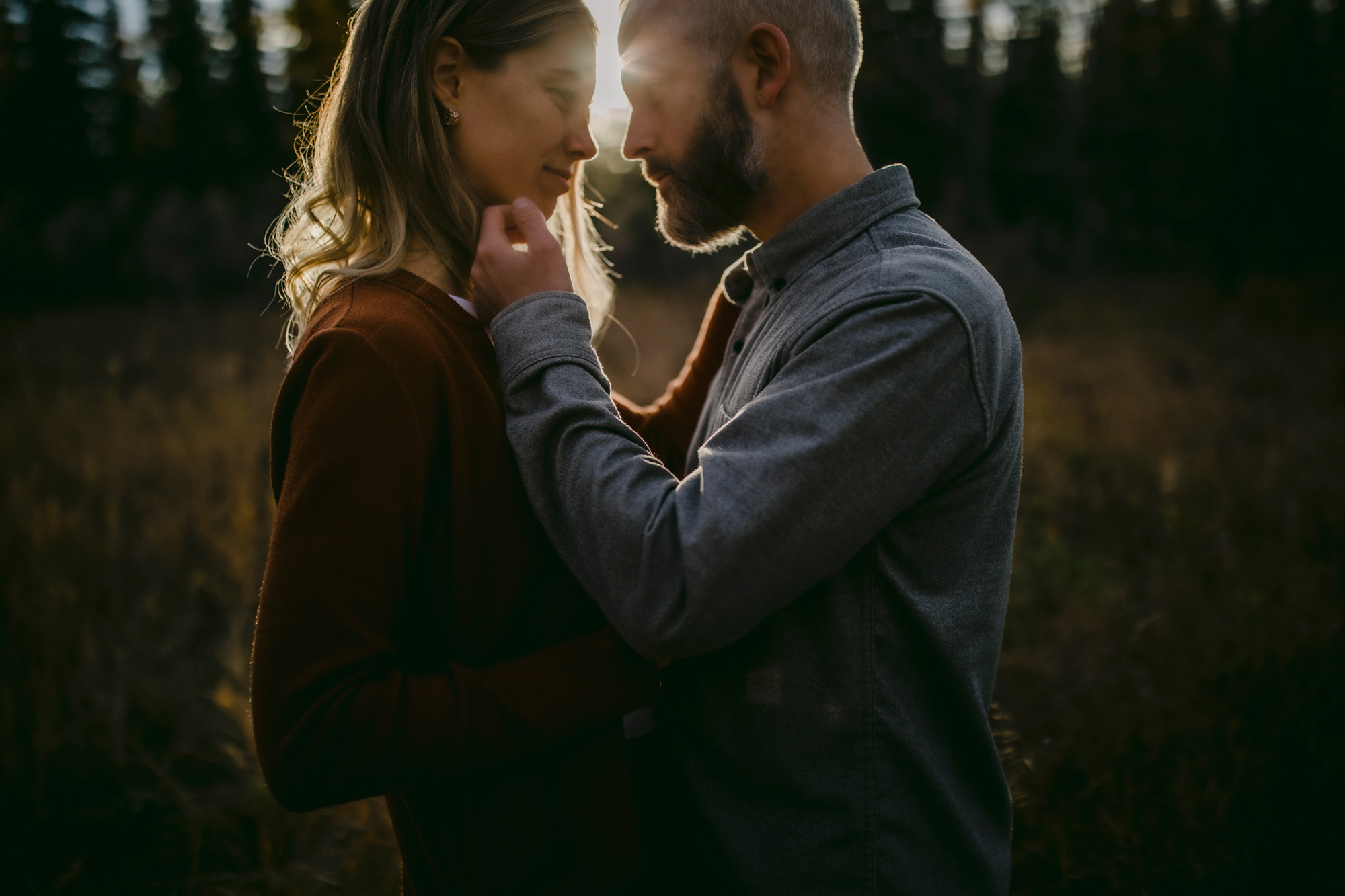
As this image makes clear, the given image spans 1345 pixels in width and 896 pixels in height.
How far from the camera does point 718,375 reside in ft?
5.89

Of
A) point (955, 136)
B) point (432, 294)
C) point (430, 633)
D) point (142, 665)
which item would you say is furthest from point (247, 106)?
point (430, 633)

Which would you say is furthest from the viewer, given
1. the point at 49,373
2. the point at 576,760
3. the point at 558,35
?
the point at 49,373

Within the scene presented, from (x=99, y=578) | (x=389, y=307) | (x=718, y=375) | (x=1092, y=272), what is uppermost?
(x=389, y=307)

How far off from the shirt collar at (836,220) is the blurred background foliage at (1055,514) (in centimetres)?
143

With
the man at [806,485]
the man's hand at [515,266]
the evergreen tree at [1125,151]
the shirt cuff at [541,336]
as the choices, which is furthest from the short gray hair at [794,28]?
the evergreen tree at [1125,151]

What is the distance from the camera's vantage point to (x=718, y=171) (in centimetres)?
170

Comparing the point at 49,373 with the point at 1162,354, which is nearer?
the point at 49,373

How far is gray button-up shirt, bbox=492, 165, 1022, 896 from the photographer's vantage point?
1.13m

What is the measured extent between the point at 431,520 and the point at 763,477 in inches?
22.1

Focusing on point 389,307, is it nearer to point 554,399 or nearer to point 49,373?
point 554,399

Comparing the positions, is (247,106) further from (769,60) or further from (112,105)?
(769,60)

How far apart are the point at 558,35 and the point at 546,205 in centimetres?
36

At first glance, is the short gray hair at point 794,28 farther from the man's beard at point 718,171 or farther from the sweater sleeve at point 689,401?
the sweater sleeve at point 689,401

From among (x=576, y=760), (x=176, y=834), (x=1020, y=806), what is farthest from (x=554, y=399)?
(x=176, y=834)
